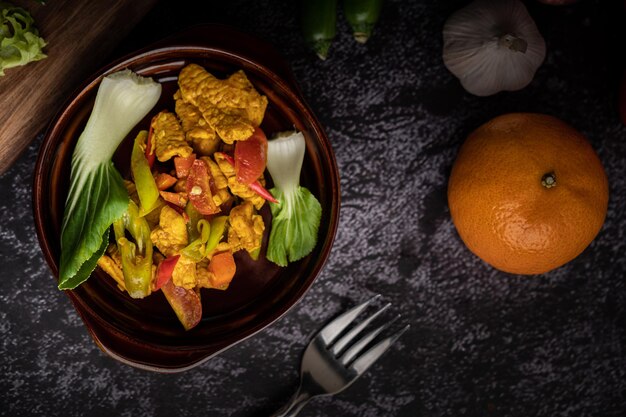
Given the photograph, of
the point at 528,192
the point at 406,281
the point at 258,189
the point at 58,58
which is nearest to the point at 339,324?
the point at 406,281

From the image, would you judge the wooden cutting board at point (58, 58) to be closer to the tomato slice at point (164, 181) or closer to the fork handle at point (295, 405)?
the tomato slice at point (164, 181)

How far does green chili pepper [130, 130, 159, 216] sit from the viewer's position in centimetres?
125

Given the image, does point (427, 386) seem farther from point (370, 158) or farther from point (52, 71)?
point (52, 71)

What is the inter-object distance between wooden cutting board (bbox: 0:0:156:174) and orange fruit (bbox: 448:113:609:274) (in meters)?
0.76

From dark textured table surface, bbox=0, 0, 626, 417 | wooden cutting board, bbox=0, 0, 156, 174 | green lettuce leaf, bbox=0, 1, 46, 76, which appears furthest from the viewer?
dark textured table surface, bbox=0, 0, 626, 417

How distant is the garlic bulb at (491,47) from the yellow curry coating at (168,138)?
23.2 inches

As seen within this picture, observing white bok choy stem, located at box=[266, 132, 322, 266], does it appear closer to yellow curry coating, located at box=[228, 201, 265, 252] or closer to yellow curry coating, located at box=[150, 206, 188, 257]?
yellow curry coating, located at box=[228, 201, 265, 252]

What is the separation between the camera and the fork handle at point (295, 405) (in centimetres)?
149

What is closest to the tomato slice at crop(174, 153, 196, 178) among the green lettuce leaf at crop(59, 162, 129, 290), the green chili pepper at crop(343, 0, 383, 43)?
the green lettuce leaf at crop(59, 162, 129, 290)

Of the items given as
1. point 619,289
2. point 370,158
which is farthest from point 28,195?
point 619,289

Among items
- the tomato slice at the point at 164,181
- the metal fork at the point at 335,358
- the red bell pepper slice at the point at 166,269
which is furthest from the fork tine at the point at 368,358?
the tomato slice at the point at 164,181

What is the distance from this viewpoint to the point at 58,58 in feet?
4.35

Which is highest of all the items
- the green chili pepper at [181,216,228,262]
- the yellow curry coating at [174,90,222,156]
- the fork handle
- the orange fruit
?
the yellow curry coating at [174,90,222,156]

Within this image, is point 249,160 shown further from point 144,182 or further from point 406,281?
point 406,281
